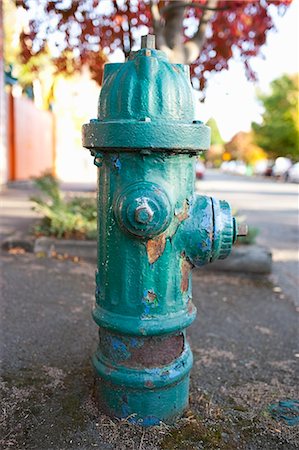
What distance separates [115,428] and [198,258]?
0.82 metres

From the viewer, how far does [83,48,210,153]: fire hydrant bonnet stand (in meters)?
1.83

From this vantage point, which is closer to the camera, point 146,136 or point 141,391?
point 146,136

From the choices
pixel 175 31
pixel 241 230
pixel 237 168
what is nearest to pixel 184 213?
pixel 241 230

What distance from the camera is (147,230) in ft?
6.09

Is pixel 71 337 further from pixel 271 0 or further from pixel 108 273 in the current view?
pixel 271 0

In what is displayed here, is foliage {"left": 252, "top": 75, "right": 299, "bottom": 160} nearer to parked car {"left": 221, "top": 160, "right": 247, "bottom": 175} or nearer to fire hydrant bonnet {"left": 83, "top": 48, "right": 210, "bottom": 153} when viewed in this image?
parked car {"left": 221, "top": 160, "right": 247, "bottom": 175}

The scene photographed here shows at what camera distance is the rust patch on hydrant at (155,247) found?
194 cm

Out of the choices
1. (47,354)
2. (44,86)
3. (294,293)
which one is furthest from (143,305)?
(44,86)

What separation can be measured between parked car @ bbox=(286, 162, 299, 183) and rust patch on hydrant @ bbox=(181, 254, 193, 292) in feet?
92.6

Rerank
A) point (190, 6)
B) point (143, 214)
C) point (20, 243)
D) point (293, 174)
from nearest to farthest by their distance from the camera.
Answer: point (143, 214), point (190, 6), point (20, 243), point (293, 174)

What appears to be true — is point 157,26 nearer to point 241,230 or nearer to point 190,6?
point 190,6

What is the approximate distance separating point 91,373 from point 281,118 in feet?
123

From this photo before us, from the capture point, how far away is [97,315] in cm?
208

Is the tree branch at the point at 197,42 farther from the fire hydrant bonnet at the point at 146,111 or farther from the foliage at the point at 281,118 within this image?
the foliage at the point at 281,118
